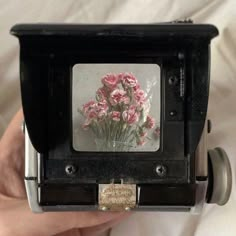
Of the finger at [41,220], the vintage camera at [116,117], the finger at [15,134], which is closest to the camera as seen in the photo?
the vintage camera at [116,117]

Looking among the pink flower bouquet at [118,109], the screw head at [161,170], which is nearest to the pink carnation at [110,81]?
the pink flower bouquet at [118,109]

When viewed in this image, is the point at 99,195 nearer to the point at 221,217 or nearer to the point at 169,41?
the point at 169,41

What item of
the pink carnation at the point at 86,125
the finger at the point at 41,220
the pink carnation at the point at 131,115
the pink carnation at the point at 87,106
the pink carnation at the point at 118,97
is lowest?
the finger at the point at 41,220

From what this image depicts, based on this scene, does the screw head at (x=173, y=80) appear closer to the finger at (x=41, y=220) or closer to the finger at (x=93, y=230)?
the finger at (x=41, y=220)

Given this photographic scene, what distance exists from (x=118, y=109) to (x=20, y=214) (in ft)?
0.78

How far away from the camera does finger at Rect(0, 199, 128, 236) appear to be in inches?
31.4

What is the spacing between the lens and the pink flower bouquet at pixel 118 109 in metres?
0.68

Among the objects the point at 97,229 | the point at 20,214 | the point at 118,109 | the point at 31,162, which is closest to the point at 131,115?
the point at 118,109

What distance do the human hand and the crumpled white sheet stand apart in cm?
8

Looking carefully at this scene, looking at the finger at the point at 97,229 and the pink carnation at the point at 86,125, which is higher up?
the pink carnation at the point at 86,125

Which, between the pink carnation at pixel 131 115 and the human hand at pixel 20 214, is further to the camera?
the human hand at pixel 20 214

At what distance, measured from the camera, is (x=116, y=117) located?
0.68 m

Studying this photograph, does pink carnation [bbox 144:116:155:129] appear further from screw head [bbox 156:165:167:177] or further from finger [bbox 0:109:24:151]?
finger [bbox 0:109:24:151]

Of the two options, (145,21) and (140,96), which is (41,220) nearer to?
(140,96)
